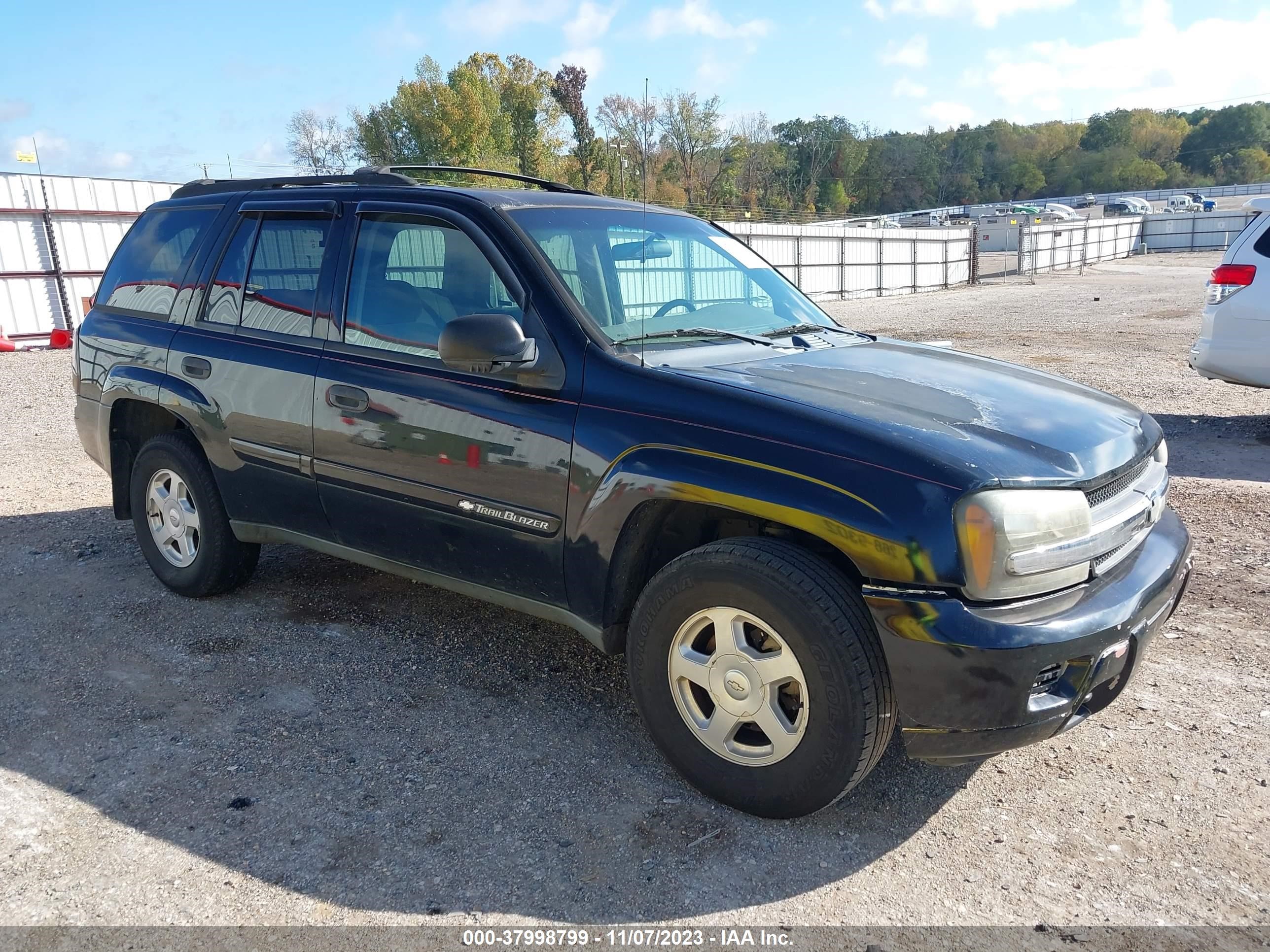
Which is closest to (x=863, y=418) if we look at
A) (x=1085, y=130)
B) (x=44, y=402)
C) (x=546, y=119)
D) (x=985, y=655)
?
(x=985, y=655)

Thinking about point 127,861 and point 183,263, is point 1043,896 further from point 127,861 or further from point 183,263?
point 183,263

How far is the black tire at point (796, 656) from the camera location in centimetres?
257

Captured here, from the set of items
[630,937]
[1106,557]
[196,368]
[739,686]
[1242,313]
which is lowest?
[630,937]

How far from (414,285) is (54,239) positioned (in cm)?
1814

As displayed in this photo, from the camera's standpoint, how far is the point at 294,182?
433 centimetres

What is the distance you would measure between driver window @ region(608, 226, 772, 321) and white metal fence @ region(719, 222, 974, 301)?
1989 cm

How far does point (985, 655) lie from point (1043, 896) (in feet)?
2.29

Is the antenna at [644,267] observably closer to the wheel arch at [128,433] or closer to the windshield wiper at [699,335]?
the windshield wiper at [699,335]

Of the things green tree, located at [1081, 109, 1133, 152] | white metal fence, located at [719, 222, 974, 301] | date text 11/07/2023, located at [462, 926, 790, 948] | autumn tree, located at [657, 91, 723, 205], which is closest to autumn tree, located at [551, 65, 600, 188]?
autumn tree, located at [657, 91, 723, 205]

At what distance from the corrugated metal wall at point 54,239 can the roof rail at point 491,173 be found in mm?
16570

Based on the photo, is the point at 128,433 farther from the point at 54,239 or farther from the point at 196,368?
the point at 54,239

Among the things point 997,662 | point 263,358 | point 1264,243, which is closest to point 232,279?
point 263,358

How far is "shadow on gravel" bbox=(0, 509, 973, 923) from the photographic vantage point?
2.63m

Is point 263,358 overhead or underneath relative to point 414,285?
underneath
